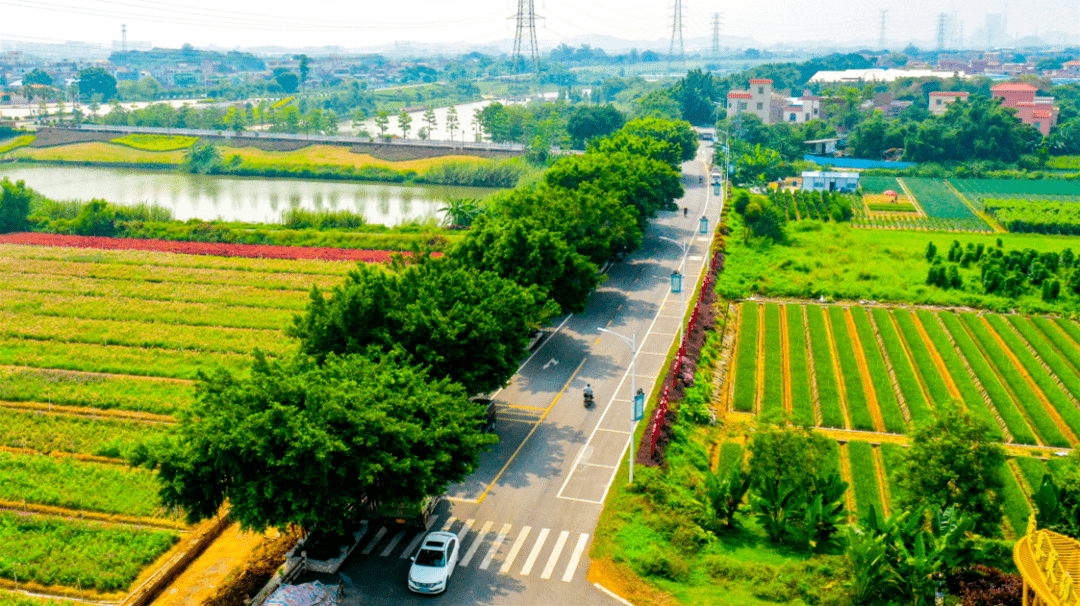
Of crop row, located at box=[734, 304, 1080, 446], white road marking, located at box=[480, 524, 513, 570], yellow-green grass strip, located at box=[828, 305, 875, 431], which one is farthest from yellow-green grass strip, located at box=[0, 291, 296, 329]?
yellow-green grass strip, located at box=[828, 305, 875, 431]

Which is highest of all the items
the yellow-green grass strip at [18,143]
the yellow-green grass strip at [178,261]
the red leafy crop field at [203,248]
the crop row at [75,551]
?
the yellow-green grass strip at [18,143]

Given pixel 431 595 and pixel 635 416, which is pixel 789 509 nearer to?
pixel 635 416

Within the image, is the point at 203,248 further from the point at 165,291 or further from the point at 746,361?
the point at 746,361

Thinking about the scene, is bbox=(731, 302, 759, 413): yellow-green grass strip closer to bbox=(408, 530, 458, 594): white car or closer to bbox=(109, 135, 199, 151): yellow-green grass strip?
bbox=(408, 530, 458, 594): white car

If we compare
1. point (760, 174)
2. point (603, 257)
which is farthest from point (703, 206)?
point (603, 257)

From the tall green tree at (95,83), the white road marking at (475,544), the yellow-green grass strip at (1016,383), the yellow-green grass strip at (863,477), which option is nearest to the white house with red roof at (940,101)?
the yellow-green grass strip at (1016,383)

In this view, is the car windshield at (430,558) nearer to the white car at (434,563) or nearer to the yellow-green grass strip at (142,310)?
the white car at (434,563)

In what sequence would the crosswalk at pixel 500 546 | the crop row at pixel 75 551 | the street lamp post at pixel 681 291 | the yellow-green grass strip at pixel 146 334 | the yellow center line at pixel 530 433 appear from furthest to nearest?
1. the yellow-green grass strip at pixel 146 334
2. the street lamp post at pixel 681 291
3. the yellow center line at pixel 530 433
4. the crosswalk at pixel 500 546
5. the crop row at pixel 75 551
